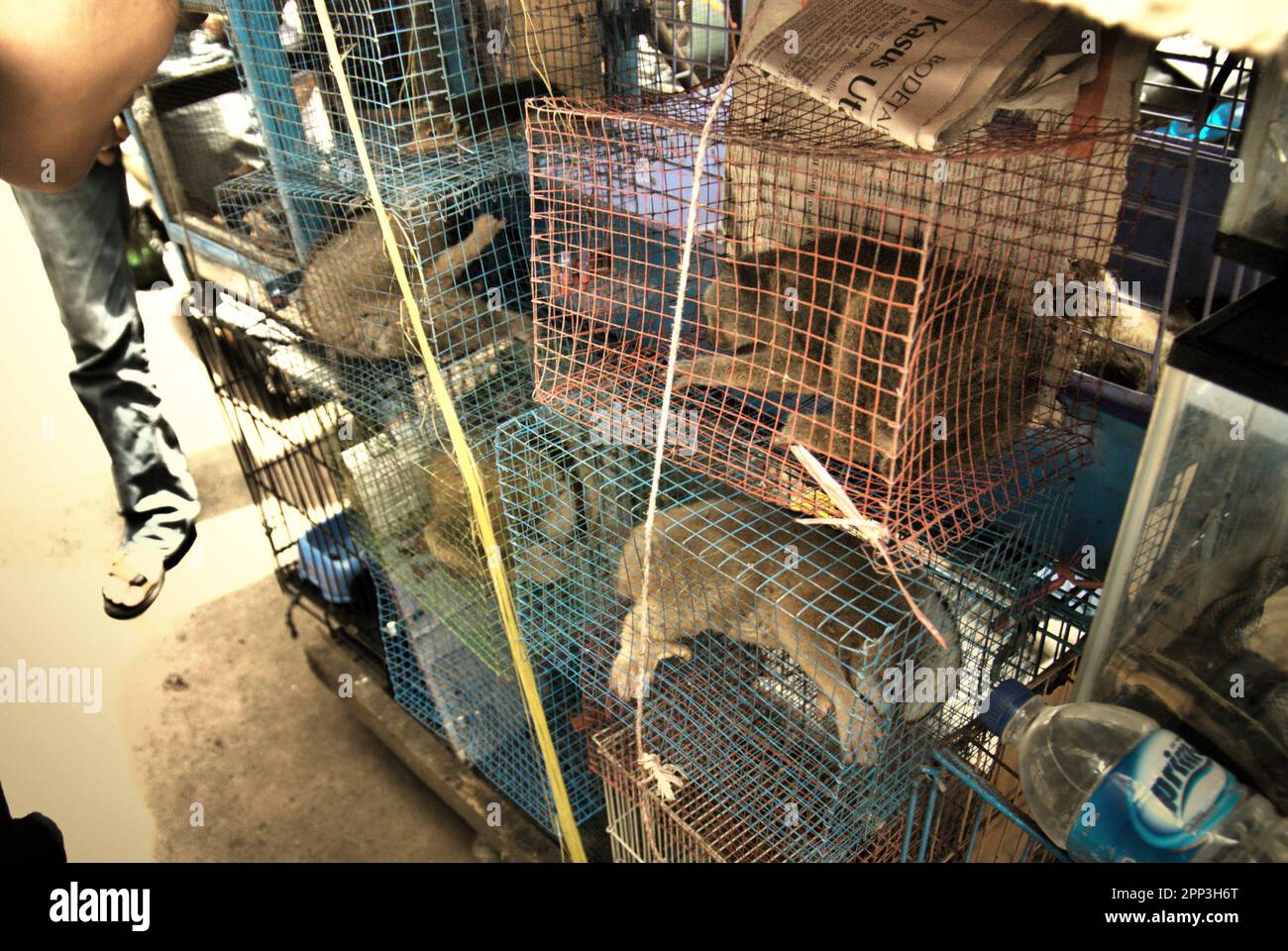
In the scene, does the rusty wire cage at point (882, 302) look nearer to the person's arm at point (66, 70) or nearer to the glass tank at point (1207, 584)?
the glass tank at point (1207, 584)

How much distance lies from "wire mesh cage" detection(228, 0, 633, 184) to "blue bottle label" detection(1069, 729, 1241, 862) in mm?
905

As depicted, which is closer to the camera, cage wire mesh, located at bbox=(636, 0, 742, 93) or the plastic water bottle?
the plastic water bottle

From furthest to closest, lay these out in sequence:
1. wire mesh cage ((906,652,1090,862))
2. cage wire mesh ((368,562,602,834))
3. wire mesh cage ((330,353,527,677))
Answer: cage wire mesh ((368,562,602,834)), wire mesh cage ((330,353,527,677)), wire mesh cage ((906,652,1090,862))

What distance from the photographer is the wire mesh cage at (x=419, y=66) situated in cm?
110

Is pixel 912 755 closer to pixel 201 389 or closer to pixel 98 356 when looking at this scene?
pixel 98 356

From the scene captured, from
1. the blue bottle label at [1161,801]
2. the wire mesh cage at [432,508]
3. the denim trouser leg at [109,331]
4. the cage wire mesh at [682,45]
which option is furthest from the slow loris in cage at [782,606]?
the denim trouser leg at [109,331]

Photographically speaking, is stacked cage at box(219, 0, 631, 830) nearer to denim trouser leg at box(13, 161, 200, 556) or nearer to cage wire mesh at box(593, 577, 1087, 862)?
denim trouser leg at box(13, 161, 200, 556)

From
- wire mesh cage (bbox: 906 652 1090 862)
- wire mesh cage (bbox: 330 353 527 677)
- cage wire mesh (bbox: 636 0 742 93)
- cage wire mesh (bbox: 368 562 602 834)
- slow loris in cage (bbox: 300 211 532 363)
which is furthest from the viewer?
cage wire mesh (bbox: 368 562 602 834)

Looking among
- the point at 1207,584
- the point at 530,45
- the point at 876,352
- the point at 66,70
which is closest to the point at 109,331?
the point at 530,45

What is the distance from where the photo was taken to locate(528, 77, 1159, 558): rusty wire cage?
66cm

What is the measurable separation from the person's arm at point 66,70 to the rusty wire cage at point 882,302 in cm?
33

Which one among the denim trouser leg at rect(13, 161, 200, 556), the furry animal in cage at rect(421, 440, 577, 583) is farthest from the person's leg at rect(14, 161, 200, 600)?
the furry animal in cage at rect(421, 440, 577, 583)
